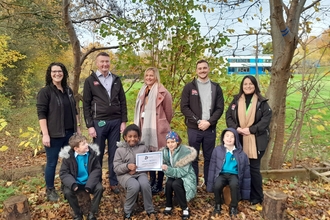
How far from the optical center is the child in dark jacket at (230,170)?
12.6ft

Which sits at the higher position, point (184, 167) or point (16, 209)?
point (184, 167)

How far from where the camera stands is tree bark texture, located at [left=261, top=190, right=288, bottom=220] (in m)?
3.58

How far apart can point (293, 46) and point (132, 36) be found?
2.85 metres

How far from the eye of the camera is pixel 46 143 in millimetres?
3873

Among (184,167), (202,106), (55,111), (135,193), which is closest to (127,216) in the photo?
(135,193)

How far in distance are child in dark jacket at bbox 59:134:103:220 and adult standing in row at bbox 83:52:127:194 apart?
492 millimetres

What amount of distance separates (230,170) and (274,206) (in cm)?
69

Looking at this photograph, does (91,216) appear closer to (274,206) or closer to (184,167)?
(184,167)

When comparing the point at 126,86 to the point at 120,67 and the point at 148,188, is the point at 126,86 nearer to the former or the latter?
the point at 120,67

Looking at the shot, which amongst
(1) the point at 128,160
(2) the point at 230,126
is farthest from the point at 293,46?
(1) the point at 128,160

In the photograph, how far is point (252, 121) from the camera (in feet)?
13.2

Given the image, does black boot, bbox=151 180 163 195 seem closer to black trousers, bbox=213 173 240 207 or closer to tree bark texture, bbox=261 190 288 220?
black trousers, bbox=213 173 240 207

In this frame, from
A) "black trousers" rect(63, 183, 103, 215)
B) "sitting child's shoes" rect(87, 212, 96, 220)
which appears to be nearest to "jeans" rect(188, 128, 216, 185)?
"black trousers" rect(63, 183, 103, 215)

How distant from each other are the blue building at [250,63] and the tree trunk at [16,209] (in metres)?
4.51
